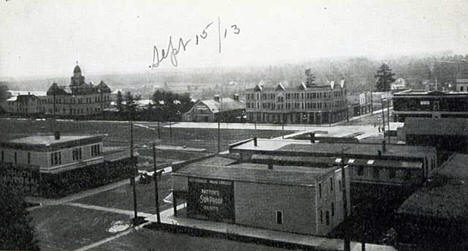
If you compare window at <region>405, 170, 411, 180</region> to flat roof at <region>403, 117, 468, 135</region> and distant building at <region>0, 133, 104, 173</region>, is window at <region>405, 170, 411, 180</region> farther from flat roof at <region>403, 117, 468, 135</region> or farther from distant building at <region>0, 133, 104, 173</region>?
distant building at <region>0, 133, 104, 173</region>

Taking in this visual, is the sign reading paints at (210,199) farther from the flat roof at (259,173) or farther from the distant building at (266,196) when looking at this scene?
the flat roof at (259,173)

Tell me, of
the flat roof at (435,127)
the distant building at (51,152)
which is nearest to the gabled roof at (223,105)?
the distant building at (51,152)

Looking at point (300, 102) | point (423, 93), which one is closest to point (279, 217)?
point (423, 93)

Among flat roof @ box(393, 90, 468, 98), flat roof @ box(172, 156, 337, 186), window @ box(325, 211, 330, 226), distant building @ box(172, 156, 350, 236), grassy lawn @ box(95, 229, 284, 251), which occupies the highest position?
flat roof @ box(393, 90, 468, 98)

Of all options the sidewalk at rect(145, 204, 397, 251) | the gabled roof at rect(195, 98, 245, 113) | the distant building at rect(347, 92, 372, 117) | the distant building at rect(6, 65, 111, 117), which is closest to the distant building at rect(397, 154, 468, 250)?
the sidewalk at rect(145, 204, 397, 251)

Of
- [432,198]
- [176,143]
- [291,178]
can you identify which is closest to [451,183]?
[432,198]

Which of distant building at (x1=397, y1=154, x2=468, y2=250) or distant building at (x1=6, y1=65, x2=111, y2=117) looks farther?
distant building at (x1=6, y1=65, x2=111, y2=117)

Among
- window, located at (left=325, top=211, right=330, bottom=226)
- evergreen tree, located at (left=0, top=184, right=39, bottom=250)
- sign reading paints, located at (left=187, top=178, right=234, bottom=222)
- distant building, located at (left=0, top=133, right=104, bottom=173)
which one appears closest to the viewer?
evergreen tree, located at (left=0, top=184, right=39, bottom=250)
